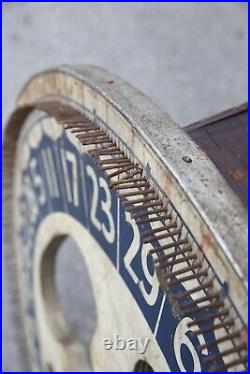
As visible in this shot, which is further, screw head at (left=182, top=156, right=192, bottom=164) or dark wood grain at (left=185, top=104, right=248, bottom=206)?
dark wood grain at (left=185, top=104, right=248, bottom=206)

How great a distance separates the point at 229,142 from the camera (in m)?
1.45

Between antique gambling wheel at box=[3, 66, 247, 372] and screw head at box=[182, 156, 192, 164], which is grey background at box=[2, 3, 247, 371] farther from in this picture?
screw head at box=[182, 156, 192, 164]

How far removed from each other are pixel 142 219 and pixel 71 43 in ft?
11.1

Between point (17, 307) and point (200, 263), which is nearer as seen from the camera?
point (200, 263)

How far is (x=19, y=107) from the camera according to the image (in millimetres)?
2076

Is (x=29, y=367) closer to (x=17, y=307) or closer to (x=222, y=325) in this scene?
(x=17, y=307)

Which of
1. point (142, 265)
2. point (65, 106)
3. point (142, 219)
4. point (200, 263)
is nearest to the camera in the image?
point (200, 263)

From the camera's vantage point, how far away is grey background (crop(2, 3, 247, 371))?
4172 millimetres

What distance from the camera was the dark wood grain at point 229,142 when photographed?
1.33m

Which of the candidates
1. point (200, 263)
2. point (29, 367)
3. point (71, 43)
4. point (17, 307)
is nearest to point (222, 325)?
point (200, 263)

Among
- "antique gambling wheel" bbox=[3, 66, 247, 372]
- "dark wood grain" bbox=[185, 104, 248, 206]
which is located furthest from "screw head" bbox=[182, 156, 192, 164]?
"dark wood grain" bbox=[185, 104, 248, 206]

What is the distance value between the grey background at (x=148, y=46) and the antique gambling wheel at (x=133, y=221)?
81.7 inches

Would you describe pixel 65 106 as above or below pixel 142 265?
above

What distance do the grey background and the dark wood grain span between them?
2471 mm
